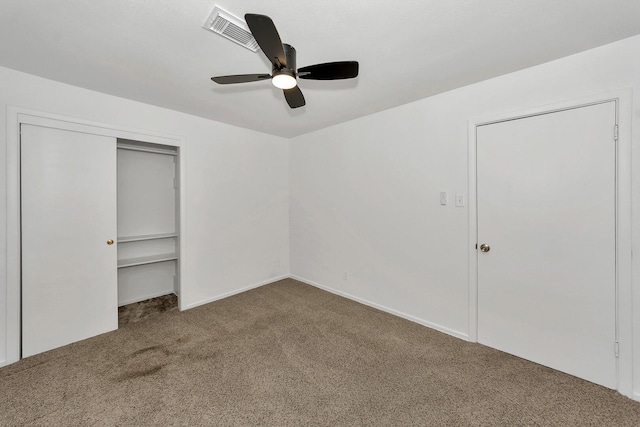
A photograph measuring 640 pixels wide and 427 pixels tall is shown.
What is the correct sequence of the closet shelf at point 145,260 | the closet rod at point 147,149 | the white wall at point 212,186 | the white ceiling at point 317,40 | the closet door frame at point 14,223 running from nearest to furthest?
the white ceiling at point 317,40 → the closet door frame at point 14,223 → the white wall at point 212,186 → the closet shelf at point 145,260 → the closet rod at point 147,149

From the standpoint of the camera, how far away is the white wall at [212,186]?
2215mm

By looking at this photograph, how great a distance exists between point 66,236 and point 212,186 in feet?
5.03

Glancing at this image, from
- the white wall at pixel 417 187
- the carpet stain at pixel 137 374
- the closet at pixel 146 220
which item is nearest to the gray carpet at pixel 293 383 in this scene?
the carpet stain at pixel 137 374

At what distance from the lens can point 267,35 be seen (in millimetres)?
1264

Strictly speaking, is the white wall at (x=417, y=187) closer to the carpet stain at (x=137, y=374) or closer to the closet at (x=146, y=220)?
the closet at (x=146, y=220)

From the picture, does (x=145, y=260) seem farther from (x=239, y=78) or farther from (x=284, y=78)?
(x=284, y=78)

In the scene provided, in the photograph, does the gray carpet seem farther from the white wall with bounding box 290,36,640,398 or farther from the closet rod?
the closet rod

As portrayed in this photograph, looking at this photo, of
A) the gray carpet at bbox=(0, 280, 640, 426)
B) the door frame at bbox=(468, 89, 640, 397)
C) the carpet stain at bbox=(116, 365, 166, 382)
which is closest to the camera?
the gray carpet at bbox=(0, 280, 640, 426)

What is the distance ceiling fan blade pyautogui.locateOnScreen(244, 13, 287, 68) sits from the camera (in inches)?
44.8

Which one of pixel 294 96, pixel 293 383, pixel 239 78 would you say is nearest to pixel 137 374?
pixel 293 383

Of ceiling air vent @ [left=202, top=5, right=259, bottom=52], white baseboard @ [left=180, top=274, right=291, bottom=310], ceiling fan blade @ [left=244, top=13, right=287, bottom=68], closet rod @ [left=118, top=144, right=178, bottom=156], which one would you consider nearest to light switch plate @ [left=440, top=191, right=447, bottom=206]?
ceiling fan blade @ [left=244, top=13, right=287, bottom=68]

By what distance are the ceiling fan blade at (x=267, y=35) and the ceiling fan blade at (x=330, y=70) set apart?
18 centimetres

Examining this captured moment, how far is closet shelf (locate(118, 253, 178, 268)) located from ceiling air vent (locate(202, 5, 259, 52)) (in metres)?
2.83

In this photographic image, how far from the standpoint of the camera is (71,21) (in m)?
1.56
